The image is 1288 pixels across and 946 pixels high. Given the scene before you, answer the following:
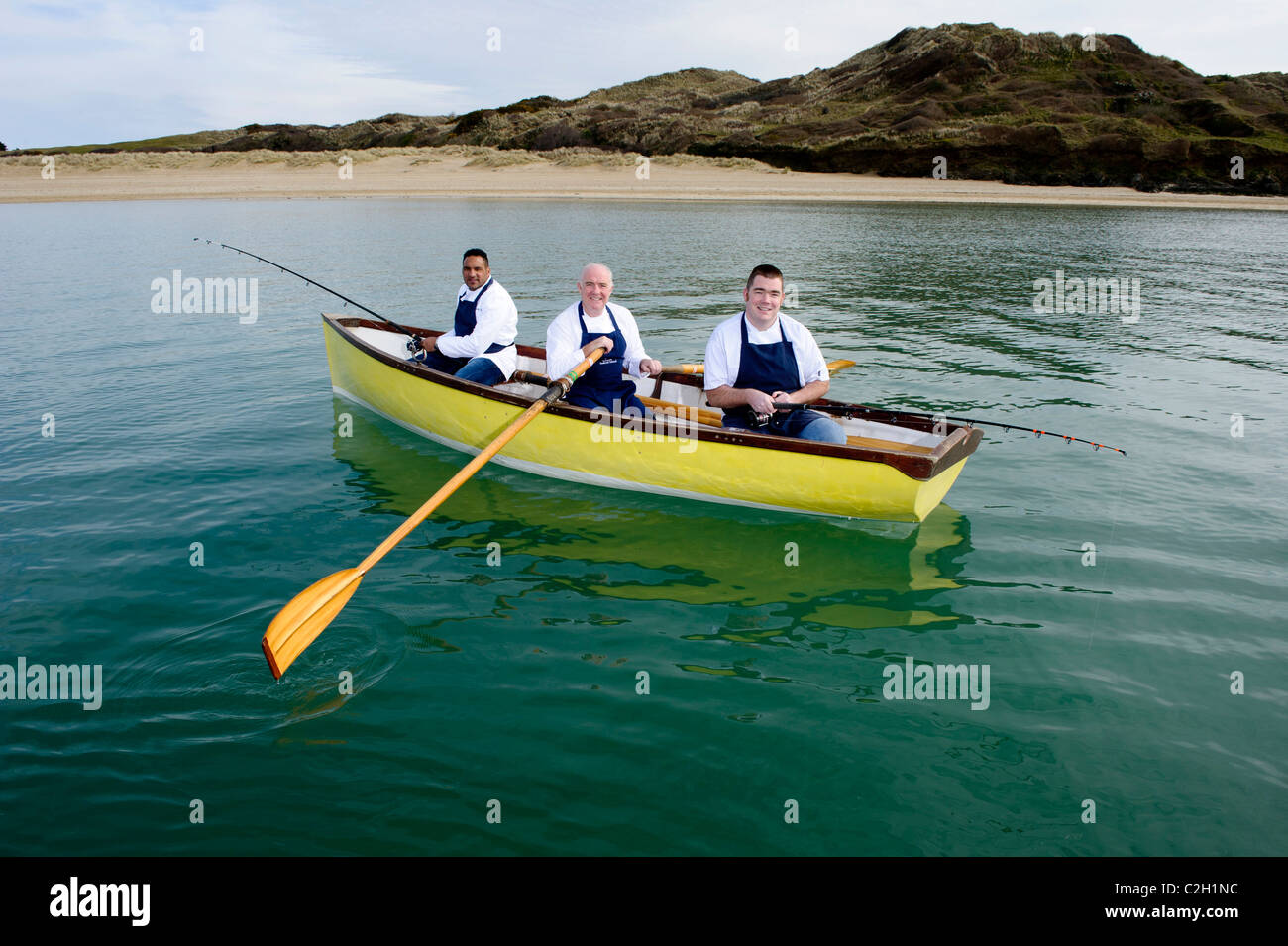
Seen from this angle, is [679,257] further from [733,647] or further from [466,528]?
[733,647]

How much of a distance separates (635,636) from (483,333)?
15.9 ft

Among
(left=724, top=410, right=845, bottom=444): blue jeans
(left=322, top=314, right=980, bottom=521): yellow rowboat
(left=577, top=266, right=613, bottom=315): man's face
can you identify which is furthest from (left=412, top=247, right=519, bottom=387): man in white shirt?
(left=724, top=410, right=845, bottom=444): blue jeans

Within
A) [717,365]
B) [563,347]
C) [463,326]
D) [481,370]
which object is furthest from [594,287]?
[463,326]

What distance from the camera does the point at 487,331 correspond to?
9.03 metres

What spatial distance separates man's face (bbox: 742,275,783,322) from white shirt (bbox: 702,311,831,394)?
0.54 feet

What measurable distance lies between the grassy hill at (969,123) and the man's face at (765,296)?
157 feet

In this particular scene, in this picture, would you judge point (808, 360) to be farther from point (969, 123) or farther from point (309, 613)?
point (969, 123)

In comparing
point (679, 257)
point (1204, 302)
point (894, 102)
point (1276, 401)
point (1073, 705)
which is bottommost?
point (1073, 705)

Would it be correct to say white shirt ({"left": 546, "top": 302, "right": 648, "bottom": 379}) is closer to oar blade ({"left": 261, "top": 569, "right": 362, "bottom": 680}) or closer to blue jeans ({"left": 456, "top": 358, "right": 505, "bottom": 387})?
blue jeans ({"left": 456, "top": 358, "right": 505, "bottom": 387})

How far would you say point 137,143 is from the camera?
89125 millimetres

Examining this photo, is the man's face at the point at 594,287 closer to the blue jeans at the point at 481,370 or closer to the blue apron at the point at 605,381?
the blue apron at the point at 605,381

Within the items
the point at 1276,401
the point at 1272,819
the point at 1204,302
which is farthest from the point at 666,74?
the point at 1272,819

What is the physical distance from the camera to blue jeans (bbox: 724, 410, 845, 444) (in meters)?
7.07

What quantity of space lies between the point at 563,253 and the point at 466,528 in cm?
1937
